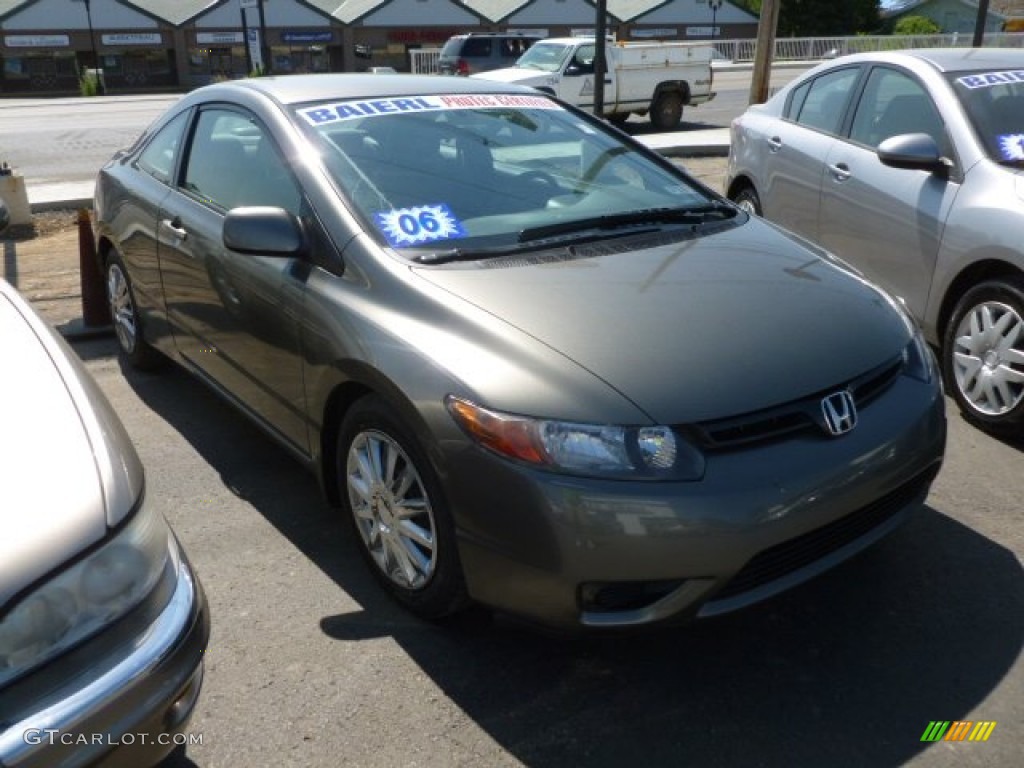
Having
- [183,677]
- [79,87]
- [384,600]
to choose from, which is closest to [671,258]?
[384,600]

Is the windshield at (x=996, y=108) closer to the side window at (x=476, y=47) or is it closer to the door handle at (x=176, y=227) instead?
the door handle at (x=176, y=227)

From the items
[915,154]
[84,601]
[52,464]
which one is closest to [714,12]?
[915,154]

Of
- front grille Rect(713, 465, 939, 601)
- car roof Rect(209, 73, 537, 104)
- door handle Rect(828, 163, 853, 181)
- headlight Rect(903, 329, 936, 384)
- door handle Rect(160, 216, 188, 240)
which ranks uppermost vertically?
car roof Rect(209, 73, 537, 104)

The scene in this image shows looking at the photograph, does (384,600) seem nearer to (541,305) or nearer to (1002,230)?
(541,305)

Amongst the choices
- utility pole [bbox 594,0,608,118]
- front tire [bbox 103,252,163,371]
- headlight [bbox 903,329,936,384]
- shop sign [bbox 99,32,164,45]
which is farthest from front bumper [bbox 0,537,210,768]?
shop sign [bbox 99,32,164,45]

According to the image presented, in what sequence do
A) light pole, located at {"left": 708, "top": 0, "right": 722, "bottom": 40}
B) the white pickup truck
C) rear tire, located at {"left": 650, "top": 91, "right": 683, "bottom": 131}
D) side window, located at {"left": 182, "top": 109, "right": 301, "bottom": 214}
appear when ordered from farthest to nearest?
light pole, located at {"left": 708, "top": 0, "right": 722, "bottom": 40} → rear tire, located at {"left": 650, "top": 91, "right": 683, "bottom": 131} → the white pickup truck → side window, located at {"left": 182, "top": 109, "right": 301, "bottom": 214}

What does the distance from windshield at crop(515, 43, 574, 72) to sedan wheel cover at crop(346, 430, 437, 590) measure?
15936 millimetres

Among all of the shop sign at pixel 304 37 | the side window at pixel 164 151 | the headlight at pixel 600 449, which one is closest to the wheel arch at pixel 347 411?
the headlight at pixel 600 449

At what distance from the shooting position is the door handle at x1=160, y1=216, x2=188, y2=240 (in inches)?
158

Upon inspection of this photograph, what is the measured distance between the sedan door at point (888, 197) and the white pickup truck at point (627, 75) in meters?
12.8

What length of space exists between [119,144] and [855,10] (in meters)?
53.9

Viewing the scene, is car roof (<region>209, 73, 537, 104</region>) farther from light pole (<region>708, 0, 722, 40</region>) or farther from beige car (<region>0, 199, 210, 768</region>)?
light pole (<region>708, 0, 722, 40</region>)

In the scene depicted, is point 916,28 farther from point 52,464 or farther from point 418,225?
point 52,464

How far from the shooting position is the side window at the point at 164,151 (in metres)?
4.39
